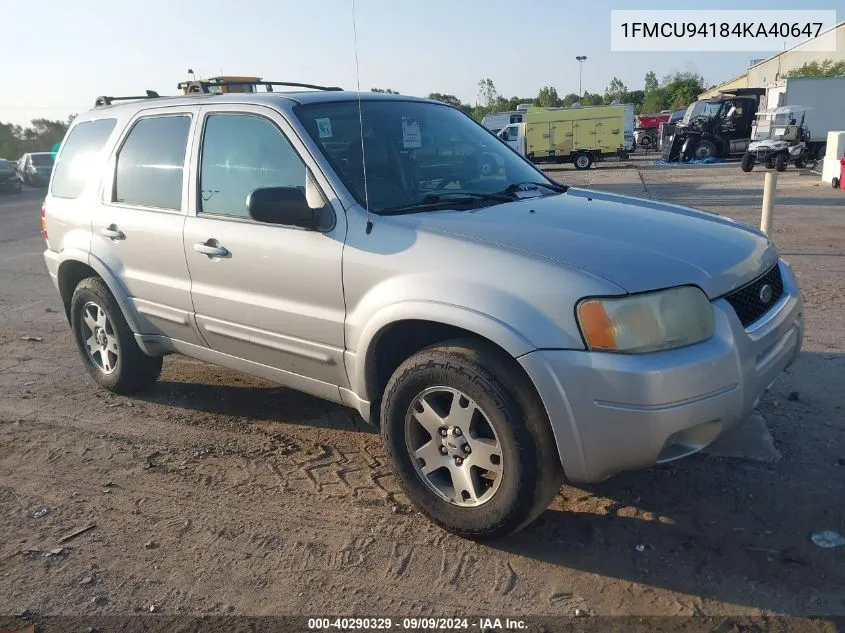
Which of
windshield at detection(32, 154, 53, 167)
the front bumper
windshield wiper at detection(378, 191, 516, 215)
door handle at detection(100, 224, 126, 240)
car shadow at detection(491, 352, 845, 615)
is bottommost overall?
car shadow at detection(491, 352, 845, 615)

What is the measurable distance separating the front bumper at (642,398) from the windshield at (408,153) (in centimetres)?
126

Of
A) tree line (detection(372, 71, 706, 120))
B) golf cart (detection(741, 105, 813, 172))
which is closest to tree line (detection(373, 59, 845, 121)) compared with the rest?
tree line (detection(372, 71, 706, 120))

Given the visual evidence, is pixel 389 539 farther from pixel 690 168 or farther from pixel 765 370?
pixel 690 168

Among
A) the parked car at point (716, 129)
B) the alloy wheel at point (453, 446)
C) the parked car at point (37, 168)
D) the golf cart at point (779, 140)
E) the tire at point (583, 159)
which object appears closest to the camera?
the alloy wheel at point (453, 446)

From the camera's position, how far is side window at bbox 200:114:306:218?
3.65 metres

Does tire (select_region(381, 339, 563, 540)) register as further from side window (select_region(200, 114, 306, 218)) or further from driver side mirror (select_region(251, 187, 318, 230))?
side window (select_region(200, 114, 306, 218))

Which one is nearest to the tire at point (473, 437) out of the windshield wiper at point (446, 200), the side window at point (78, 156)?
the windshield wiper at point (446, 200)

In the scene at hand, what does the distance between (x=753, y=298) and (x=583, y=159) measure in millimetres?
28399

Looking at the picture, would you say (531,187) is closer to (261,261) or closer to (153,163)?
(261,261)

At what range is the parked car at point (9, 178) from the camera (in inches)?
1099

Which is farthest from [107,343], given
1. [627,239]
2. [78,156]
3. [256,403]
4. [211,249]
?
[627,239]

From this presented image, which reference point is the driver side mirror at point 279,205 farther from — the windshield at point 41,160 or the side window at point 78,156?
the windshield at point 41,160

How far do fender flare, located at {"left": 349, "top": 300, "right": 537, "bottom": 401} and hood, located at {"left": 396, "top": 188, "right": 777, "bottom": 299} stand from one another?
0.32 metres

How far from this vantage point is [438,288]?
294 centimetres
